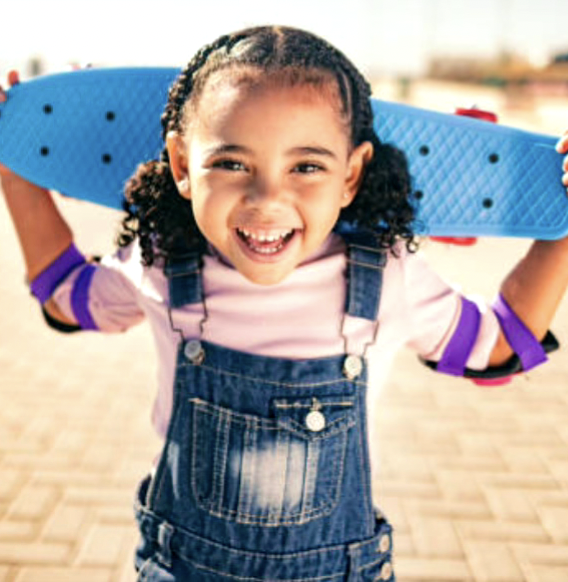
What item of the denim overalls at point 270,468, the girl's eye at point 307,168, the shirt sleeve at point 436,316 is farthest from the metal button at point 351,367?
the girl's eye at point 307,168

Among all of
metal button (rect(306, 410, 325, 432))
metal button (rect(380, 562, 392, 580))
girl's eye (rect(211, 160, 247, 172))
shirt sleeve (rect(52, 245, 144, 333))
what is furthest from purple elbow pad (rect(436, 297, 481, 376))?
shirt sleeve (rect(52, 245, 144, 333))

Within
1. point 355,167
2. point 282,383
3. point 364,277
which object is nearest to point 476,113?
point 355,167

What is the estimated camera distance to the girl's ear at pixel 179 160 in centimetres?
119

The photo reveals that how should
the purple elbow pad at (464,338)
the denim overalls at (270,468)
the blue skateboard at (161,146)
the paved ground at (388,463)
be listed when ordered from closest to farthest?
the denim overalls at (270,468), the purple elbow pad at (464,338), the blue skateboard at (161,146), the paved ground at (388,463)

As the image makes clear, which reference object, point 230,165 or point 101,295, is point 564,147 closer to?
point 230,165

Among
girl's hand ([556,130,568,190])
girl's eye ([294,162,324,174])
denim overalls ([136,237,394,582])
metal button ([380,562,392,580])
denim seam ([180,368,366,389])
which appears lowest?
metal button ([380,562,392,580])

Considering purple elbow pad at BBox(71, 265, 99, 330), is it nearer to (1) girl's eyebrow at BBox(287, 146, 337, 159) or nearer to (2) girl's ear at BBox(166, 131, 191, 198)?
(2) girl's ear at BBox(166, 131, 191, 198)

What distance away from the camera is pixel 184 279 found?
122cm

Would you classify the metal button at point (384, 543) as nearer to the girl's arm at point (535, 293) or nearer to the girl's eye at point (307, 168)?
the girl's arm at point (535, 293)

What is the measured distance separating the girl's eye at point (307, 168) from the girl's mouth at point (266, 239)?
0.10 metres

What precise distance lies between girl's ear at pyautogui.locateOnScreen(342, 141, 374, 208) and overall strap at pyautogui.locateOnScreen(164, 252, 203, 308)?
31 centimetres

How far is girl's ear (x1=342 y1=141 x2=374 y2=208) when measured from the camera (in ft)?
3.87

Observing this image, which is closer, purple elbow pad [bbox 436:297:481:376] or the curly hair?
the curly hair

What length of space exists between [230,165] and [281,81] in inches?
6.2
